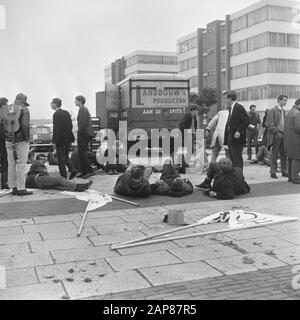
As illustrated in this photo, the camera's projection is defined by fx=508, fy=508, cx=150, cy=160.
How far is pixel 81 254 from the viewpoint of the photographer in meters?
5.18

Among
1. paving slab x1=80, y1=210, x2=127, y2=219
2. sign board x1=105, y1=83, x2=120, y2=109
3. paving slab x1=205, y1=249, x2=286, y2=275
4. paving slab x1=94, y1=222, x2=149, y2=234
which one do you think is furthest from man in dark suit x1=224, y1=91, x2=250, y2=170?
sign board x1=105, y1=83, x2=120, y2=109

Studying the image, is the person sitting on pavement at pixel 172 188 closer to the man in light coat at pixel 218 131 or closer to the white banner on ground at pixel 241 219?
the white banner on ground at pixel 241 219

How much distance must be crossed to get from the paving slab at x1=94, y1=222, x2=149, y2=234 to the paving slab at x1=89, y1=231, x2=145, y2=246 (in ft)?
0.55

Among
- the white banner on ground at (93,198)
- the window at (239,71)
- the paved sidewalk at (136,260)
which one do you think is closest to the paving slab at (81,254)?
the paved sidewalk at (136,260)

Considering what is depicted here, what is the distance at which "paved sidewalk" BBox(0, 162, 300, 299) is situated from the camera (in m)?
4.12

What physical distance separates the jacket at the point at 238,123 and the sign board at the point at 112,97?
39.6 ft

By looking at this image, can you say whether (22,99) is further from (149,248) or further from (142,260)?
(142,260)

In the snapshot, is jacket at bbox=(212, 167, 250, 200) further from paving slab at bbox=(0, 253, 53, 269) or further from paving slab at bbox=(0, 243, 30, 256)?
paving slab at bbox=(0, 253, 53, 269)

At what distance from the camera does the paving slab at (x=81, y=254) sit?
16.5 feet

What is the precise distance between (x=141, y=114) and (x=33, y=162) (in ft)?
34.8

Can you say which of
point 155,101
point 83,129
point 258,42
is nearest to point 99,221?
point 83,129

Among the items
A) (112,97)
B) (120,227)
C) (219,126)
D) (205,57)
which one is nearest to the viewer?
(120,227)

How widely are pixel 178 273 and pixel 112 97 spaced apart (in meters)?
17.5
